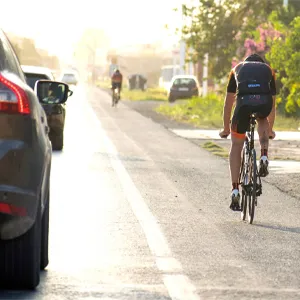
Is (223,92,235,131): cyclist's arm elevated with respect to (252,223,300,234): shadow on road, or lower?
elevated

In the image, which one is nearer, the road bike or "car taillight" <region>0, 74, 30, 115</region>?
"car taillight" <region>0, 74, 30, 115</region>

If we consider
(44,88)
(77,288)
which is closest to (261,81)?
(44,88)

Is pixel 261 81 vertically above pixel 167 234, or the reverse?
pixel 261 81

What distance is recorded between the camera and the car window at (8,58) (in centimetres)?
721

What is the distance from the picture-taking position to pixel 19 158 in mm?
6883

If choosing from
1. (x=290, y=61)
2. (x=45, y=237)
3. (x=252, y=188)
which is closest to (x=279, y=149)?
(x=290, y=61)

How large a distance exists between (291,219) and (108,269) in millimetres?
3980

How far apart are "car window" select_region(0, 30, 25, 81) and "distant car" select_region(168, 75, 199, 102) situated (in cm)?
5470

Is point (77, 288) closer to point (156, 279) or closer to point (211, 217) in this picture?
point (156, 279)

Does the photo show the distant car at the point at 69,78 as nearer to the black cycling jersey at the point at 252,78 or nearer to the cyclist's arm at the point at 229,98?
the cyclist's arm at the point at 229,98

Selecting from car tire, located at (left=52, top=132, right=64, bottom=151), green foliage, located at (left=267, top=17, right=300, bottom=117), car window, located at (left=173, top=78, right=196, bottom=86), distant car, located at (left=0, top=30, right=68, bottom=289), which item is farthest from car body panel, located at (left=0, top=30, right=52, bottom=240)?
car window, located at (left=173, top=78, right=196, bottom=86)

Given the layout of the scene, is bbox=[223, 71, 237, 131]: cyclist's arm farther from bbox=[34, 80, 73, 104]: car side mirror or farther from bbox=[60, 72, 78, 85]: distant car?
bbox=[60, 72, 78, 85]: distant car

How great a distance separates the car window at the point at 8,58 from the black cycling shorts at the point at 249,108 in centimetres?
445

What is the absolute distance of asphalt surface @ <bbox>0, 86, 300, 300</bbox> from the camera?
7.79m
